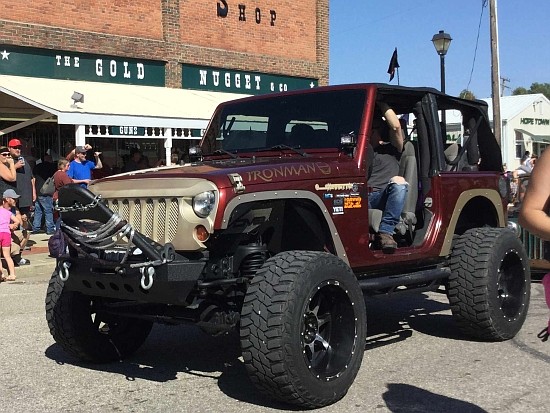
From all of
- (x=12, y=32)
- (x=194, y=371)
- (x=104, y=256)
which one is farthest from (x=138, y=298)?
(x=12, y=32)

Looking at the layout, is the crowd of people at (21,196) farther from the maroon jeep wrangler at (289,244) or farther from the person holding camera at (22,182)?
the maroon jeep wrangler at (289,244)

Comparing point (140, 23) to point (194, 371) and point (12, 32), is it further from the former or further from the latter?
point (194, 371)

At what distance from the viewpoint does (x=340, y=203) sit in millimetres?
5066

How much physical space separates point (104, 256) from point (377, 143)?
2.59 meters

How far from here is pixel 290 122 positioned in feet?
19.0

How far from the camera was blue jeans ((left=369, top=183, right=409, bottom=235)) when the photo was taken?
5559mm

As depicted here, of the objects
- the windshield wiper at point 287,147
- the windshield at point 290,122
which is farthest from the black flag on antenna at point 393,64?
the windshield wiper at point 287,147

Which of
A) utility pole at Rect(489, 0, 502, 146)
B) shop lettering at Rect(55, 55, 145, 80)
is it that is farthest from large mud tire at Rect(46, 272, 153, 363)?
utility pole at Rect(489, 0, 502, 146)

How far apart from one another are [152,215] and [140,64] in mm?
12797

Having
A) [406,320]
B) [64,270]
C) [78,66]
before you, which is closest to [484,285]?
[406,320]

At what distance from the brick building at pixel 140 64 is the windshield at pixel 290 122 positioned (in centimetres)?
759

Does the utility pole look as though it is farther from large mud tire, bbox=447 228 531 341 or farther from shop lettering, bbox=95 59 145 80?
large mud tire, bbox=447 228 531 341

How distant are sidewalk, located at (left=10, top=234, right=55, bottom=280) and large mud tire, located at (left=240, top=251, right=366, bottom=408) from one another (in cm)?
698

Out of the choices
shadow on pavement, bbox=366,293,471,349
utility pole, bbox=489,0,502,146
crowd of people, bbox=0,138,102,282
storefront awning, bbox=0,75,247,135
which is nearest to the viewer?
shadow on pavement, bbox=366,293,471,349
